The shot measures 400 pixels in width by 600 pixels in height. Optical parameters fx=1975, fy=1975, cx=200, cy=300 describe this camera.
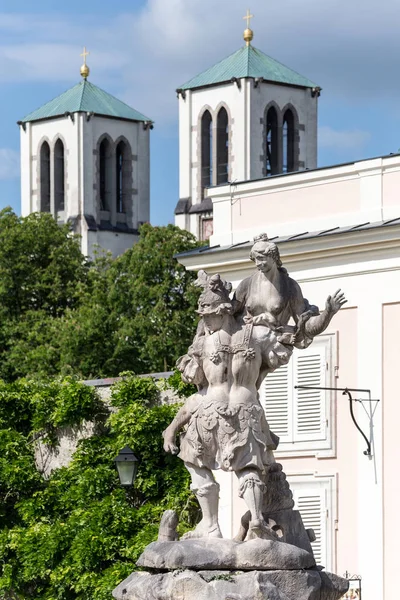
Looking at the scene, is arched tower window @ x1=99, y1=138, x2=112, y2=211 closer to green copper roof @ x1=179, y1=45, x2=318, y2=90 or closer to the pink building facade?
green copper roof @ x1=179, y1=45, x2=318, y2=90

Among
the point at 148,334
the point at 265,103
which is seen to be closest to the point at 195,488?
the point at 148,334

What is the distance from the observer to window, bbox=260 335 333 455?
25.1m

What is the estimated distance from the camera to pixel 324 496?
24.8m

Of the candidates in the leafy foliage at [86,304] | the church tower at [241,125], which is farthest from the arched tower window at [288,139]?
the leafy foliage at [86,304]

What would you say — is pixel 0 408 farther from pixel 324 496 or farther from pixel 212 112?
pixel 212 112

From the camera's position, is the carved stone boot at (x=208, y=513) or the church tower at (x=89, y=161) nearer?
the carved stone boot at (x=208, y=513)

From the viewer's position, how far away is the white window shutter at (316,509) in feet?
80.9

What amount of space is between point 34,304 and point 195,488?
1587 inches

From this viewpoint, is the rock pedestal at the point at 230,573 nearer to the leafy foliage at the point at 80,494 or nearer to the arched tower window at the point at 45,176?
the leafy foliage at the point at 80,494

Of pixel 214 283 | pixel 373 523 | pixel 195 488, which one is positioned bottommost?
pixel 373 523

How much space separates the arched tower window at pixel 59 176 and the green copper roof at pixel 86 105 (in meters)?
1.68

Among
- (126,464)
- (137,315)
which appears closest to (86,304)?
(137,315)

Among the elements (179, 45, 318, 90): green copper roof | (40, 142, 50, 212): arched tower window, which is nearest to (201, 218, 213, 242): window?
(179, 45, 318, 90): green copper roof

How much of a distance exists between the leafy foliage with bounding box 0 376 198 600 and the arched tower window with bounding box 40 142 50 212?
235 feet
